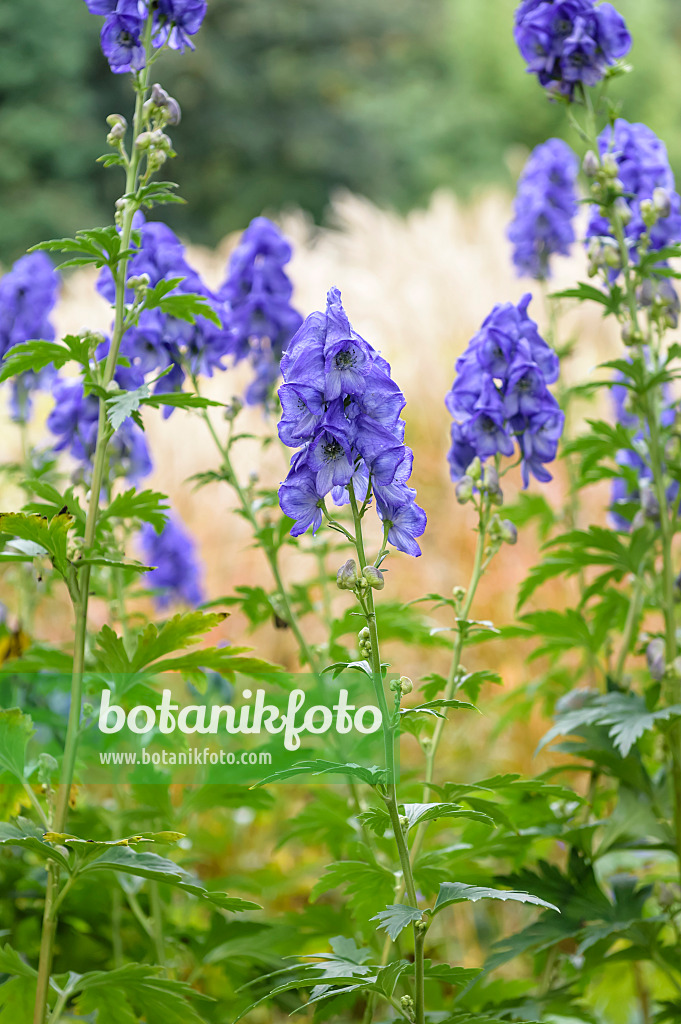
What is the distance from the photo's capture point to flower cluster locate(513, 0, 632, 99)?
94.2 inches

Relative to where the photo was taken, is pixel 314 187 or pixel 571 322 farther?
pixel 314 187

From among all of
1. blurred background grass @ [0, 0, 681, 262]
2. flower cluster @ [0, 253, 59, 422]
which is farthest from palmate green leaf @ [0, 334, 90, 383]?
blurred background grass @ [0, 0, 681, 262]

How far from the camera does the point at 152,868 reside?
1.67 metres

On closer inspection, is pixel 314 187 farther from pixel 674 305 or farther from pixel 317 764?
pixel 317 764

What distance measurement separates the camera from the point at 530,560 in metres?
5.47

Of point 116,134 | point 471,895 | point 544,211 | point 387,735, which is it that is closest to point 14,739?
point 387,735

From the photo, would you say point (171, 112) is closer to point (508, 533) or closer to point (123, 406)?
point (123, 406)

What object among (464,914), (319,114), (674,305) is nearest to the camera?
(674,305)

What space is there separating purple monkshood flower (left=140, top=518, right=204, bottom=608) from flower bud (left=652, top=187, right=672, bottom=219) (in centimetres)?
223

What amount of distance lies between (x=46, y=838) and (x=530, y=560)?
415 centimetres

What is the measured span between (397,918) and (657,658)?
45.7 inches

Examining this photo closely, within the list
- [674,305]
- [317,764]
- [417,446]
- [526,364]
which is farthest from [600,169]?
[417,446]

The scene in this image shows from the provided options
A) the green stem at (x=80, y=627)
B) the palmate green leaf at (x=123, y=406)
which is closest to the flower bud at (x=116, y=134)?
the green stem at (x=80, y=627)

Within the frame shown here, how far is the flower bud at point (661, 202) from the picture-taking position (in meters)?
2.43
